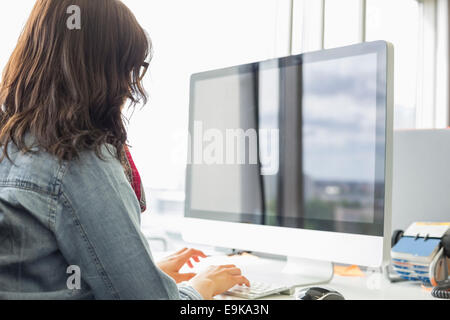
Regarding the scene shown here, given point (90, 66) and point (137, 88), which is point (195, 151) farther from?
point (90, 66)

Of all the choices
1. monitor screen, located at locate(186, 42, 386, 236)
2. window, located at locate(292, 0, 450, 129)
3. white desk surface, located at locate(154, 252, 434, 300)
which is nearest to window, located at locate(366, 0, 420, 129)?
window, located at locate(292, 0, 450, 129)

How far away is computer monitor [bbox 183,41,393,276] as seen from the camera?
41.5 inches

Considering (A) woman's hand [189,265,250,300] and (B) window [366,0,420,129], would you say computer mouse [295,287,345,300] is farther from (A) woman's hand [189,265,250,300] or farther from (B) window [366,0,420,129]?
(B) window [366,0,420,129]

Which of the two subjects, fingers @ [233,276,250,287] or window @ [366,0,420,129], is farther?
window @ [366,0,420,129]

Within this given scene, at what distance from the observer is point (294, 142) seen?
1.21 metres

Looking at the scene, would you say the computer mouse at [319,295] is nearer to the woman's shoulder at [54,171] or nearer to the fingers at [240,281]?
the fingers at [240,281]

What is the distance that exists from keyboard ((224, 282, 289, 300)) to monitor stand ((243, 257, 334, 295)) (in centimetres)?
7

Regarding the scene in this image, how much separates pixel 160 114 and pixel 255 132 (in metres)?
0.59

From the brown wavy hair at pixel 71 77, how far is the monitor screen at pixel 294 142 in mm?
551

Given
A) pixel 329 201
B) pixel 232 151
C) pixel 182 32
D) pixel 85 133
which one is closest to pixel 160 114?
pixel 182 32

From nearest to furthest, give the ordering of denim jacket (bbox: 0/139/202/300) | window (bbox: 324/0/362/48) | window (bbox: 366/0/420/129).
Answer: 1. denim jacket (bbox: 0/139/202/300)
2. window (bbox: 324/0/362/48)
3. window (bbox: 366/0/420/129)

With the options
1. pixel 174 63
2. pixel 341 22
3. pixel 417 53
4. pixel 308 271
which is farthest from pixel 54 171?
pixel 417 53

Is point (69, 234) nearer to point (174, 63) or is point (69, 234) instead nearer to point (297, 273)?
point (297, 273)

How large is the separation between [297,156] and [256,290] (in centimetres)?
36
